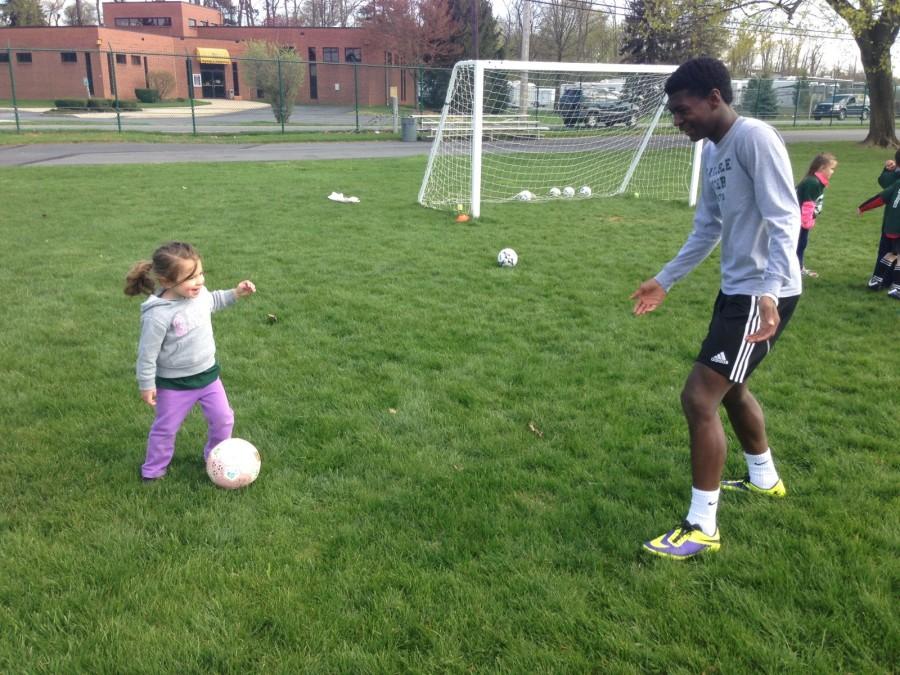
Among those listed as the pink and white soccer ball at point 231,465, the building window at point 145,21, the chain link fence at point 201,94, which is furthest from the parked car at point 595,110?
the building window at point 145,21

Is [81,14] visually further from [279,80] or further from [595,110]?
[595,110]

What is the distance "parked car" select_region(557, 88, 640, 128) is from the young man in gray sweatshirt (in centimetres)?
1254

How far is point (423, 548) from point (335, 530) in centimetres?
44

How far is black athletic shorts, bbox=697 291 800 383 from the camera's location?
2.79 metres

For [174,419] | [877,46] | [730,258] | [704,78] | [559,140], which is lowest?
[174,419]

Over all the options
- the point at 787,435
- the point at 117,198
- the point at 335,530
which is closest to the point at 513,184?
the point at 117,198

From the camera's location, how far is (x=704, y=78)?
2.74 meters

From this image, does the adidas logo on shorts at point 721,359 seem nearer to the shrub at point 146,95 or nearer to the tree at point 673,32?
the tree at point 673,32

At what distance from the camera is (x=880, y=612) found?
2537 millimetres

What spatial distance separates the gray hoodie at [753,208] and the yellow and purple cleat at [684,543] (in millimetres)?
1052

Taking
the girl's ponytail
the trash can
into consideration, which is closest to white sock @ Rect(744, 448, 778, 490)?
the girl's ponytail

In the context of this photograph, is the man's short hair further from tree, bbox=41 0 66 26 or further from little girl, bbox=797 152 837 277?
tree, bbox=41 0 66 26

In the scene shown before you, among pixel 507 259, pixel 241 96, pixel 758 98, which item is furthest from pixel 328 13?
pixel 507 259

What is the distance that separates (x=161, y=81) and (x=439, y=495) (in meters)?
52.6
